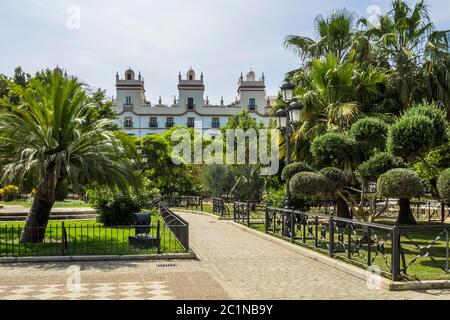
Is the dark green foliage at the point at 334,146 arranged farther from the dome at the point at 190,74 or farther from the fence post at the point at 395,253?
the dome at the point at 190,74

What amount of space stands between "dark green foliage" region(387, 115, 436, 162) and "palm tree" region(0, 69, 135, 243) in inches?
269

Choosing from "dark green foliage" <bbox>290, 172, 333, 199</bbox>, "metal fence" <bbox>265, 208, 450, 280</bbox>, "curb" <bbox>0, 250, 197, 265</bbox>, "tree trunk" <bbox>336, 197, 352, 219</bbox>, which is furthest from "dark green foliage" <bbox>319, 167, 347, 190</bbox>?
"tree trunk" <bbox>336, 197, 352, 219</bbox>

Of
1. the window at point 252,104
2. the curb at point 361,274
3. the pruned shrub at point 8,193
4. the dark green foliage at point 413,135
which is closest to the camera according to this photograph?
the curb at point 361,274

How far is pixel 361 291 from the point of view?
850 centimetres

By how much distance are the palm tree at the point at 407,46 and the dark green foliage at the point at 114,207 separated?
455 inches

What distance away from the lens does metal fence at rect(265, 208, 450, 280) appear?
909 cm

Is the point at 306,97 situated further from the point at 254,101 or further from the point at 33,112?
the point at 254,101

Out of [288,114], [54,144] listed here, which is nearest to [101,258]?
[54,144]

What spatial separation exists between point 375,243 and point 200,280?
493 centimetres

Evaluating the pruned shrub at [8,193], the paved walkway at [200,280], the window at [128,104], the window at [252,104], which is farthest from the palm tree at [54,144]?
the window at [252,104]

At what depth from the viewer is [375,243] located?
12125 mm

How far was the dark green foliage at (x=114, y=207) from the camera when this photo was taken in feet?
64.3

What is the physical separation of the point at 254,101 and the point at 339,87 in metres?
61.9

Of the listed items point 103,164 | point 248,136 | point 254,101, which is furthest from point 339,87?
point 254,101
